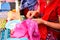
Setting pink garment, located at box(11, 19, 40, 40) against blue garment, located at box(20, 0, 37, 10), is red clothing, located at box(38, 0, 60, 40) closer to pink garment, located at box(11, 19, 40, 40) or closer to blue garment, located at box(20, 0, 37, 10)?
pink garment, located at box(11, 19, 40, 40)

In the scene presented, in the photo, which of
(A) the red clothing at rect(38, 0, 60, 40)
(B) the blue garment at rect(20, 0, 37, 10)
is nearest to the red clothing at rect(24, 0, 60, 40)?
(A) the red clothing at rect(38, 0, 60, 40)

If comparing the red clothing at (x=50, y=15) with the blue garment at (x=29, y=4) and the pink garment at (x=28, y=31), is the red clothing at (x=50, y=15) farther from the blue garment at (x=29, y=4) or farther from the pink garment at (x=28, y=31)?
the blue garment at (x=29, y=4)

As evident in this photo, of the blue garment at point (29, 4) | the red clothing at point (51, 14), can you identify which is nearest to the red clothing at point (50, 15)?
the red clothing at point (51, 14)

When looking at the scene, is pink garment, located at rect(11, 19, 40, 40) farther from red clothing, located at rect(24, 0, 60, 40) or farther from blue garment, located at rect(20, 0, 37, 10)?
blue garment, located at rect(20, 0, 37, 10)

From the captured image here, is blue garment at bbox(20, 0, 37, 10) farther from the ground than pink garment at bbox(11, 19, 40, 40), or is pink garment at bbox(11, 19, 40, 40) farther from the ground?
blue garment at bbox(20, 0, 37, 10)

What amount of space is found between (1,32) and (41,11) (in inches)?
18.4

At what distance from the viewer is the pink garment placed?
4.10 feet

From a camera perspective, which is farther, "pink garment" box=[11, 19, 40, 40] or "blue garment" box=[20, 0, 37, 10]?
"blue garment" box=[20, 0, 37, 10]

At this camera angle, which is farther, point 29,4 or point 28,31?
point 29,4

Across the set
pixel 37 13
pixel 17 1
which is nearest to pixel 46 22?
pixel 37 13

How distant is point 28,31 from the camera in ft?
4.14

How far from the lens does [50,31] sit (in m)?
1.30

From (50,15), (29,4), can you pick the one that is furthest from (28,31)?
(29,4)

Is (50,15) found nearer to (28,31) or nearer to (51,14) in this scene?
(51,14)
